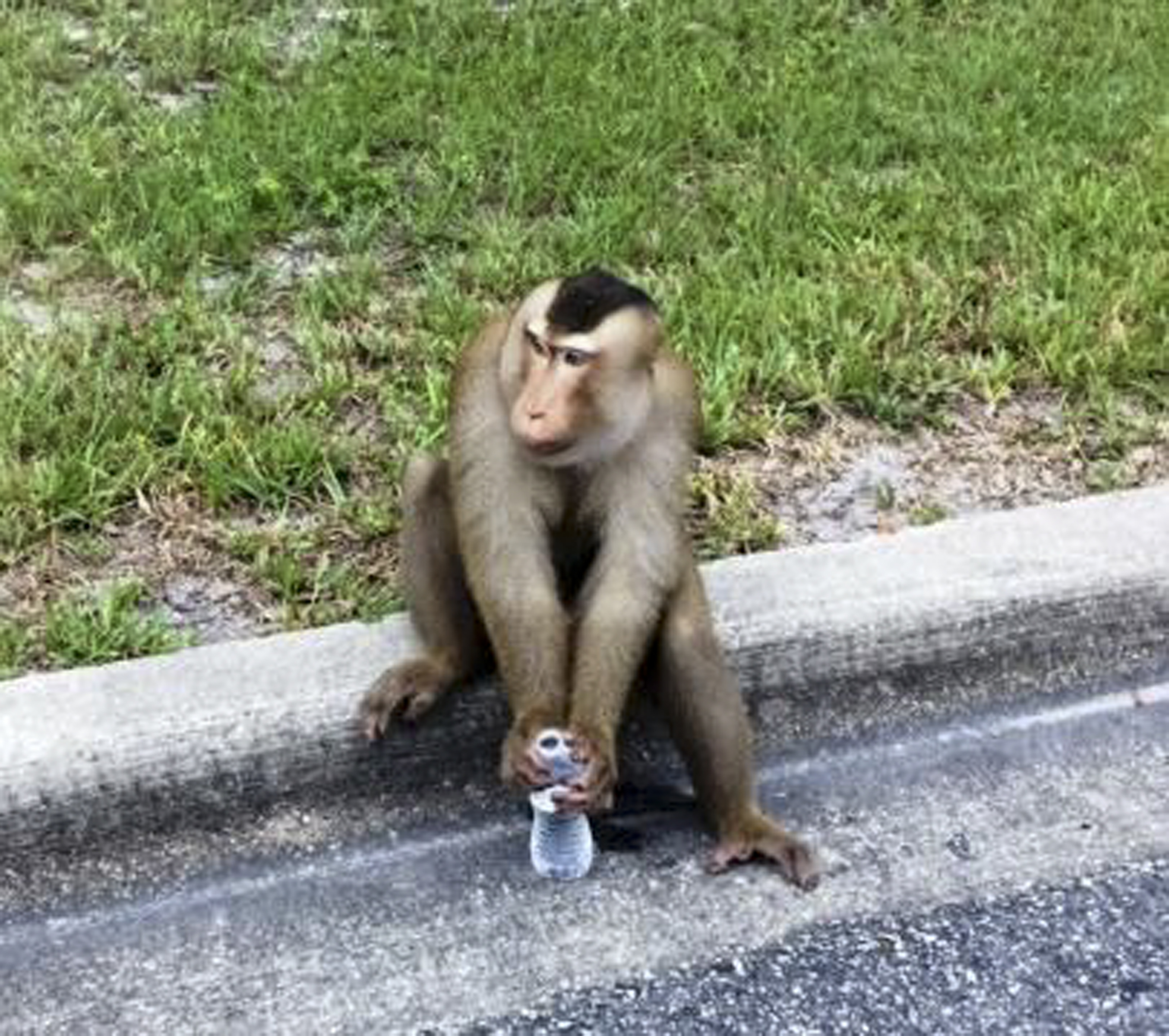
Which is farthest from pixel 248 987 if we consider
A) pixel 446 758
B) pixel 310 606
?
pixel 310 606

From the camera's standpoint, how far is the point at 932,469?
14.4 ft

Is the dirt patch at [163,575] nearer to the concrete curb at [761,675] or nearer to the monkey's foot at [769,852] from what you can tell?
the concrete curb at [761,675]

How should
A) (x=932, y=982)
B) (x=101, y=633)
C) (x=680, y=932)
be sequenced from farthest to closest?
(x=101, y=633) → (x=680, y=932) → (x=932, y=982)

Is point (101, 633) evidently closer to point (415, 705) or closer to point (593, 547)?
point (415, 705)

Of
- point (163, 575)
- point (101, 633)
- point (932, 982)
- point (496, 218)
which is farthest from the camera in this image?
point (496, 218)

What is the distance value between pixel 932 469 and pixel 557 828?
1.40 m

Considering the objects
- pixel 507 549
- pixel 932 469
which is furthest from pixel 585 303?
pixel 932 469

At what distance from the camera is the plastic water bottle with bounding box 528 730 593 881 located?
3244 mm

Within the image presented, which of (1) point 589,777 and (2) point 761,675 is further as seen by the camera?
(2) point 761,675

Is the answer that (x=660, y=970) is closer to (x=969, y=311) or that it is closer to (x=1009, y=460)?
(x=1009, y=460)

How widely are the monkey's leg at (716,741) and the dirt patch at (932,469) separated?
2.36 feet

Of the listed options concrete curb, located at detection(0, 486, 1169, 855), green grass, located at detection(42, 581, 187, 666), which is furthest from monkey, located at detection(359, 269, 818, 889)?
green grass, located at detection(42, 581, 187, 666)

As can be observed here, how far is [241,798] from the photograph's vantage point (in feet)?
11.4

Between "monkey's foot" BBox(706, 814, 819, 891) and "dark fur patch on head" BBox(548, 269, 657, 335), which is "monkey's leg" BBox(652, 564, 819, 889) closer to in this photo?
"monkey's foot" BBox(706, 814, 819, 891)
